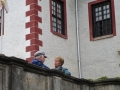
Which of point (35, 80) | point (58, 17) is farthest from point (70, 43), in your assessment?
point (35, 80)

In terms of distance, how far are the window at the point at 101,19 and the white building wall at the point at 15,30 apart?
397 centimetres

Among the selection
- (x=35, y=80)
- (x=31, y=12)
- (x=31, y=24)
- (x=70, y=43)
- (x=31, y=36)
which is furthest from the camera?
(x=70, y=43)

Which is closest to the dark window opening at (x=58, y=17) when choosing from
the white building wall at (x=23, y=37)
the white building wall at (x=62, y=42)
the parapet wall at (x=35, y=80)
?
the white building wall at (x=62, y=42)

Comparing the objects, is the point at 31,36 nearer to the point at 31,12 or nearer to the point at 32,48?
the point at 32,48

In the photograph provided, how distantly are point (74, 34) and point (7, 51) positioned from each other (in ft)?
12.7

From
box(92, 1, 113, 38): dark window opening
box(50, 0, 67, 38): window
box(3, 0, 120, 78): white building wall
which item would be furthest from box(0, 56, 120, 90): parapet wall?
box(92, 1, 113, 38): dark window opening

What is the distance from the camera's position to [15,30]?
18.2 metres

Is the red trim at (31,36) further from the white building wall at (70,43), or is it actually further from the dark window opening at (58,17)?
the dark window opening at (58,17)

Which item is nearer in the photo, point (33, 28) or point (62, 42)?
point (33, 28)

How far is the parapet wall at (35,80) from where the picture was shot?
9.88 meters

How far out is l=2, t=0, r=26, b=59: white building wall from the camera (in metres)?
17.8

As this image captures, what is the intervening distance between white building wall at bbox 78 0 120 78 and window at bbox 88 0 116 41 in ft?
0.71

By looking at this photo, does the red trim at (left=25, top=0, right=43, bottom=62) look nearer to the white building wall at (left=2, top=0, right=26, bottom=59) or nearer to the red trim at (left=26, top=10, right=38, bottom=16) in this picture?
the red trim at (left=26, top=10, right=38, bottom=16)

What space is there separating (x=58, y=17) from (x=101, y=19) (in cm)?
231
